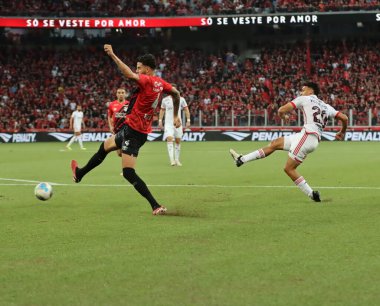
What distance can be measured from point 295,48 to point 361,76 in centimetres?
585

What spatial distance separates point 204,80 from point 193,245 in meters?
40.7

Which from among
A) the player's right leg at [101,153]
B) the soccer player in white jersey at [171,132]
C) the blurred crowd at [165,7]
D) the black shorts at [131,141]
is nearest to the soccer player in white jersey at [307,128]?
the black shorts at [131,141]

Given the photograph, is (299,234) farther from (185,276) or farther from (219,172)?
(219,172)

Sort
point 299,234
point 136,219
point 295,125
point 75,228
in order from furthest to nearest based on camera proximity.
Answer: point 295,125 < point 136,219 < point 75,228 < point 299,234

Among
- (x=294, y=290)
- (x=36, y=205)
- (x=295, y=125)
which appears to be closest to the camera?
(x=294, y=290)

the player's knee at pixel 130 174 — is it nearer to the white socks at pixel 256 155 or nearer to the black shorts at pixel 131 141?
the black shorts at pixel 131 141

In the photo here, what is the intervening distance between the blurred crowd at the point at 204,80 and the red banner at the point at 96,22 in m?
3.06

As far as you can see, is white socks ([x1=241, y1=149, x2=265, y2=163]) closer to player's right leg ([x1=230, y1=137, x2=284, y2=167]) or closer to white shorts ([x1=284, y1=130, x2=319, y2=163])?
player's right leg ([x1=230, y1=137, x2=284, y2=167])

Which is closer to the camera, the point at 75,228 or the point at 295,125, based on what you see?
the point at 75,228

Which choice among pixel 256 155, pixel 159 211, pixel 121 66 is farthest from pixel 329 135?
pixel 121 66

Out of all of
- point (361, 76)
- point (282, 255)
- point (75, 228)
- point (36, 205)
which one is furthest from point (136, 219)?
point (361, 76)

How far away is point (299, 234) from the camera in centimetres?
864

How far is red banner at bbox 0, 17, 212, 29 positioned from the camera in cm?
4856

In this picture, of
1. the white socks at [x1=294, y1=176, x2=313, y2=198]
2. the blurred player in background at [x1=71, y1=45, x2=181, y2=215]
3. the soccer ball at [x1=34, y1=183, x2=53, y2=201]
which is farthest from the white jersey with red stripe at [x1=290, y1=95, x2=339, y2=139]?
the soccer ball at [x1=34, y1=183, x2=53, y2=201]
